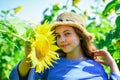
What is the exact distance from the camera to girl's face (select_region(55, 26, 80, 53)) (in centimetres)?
205

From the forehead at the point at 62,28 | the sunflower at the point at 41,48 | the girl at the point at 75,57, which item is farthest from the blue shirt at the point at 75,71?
the sunflower at the point at 41,48

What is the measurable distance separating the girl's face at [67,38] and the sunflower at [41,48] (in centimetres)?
52

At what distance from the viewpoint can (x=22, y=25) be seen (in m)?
1.35

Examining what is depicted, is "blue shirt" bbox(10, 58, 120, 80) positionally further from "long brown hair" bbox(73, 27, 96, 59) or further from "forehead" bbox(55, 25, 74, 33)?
"forehead" bbox(55, 25, 74, 33)

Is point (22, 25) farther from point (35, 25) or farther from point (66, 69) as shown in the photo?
point (66, 69)

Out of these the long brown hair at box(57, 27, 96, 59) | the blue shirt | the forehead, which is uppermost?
the forehead

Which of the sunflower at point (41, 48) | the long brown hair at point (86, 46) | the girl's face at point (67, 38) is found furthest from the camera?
the long brown hair at point (86, 46)

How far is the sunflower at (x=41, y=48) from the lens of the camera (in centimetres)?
135

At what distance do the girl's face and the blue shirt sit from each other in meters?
0.09

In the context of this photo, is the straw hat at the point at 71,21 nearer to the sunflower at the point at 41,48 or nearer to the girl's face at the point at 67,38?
the girl's face at the point at 67,38

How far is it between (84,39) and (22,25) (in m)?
0.94

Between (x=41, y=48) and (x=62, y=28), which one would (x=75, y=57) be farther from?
(x=41, y=48)

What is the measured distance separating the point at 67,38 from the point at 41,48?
0.67 metres

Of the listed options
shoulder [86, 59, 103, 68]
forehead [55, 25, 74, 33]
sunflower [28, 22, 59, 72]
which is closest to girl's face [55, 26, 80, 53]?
forehead [55, 25, 74, 33]
